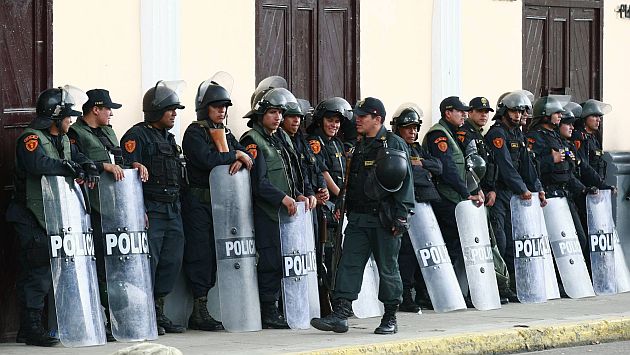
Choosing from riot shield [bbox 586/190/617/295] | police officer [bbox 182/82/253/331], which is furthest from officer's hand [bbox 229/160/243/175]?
riot shield [bbox 586/190/617/295]

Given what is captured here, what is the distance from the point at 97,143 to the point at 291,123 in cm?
194

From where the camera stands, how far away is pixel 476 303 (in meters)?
13.8

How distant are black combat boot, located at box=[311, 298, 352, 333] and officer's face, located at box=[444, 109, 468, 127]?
3075 mm

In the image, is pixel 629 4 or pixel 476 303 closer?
pixel 476 303

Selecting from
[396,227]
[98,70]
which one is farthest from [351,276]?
[98,70]

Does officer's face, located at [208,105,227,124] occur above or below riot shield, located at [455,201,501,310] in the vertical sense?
above

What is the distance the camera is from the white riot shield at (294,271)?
40.0ft

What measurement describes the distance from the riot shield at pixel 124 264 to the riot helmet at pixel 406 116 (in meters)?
3.05

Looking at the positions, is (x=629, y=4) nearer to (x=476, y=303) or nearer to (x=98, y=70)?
(x=476, y=303)

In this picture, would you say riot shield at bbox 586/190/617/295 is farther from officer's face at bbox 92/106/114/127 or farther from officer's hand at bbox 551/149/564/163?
officer's face at bbox 92/106/114/127

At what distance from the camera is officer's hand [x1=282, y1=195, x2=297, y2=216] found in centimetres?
1206

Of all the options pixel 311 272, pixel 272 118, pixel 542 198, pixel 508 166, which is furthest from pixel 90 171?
pixel 542 198

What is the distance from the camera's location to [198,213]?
12156mm

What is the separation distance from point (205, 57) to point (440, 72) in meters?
3.09
